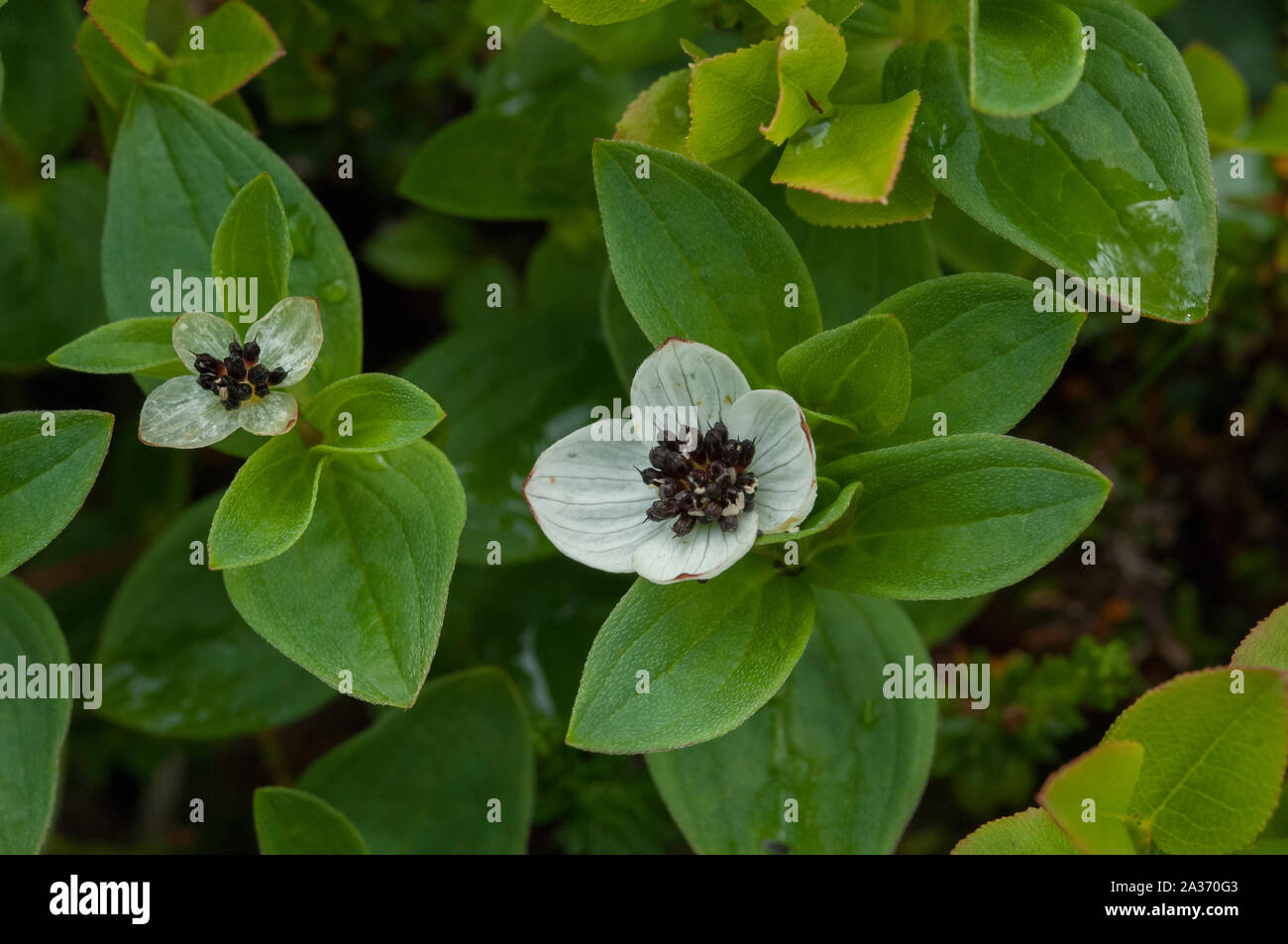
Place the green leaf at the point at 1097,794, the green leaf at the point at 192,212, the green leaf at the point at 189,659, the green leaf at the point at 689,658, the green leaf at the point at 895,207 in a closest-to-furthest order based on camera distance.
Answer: the green leaf at the point at 1097,794 → the green leaf at the point at 689,658 → the green leaf at the point at 895,207 → the green leaf at the point at 192,212 → the green leaf at the point at 189,659

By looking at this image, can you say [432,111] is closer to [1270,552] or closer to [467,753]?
[467,753]

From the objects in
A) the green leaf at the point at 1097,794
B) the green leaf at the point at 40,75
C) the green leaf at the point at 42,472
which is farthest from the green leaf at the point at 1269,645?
the green leaf at the point at 40,75

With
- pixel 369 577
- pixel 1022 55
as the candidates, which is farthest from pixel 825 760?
pixel 1022 55

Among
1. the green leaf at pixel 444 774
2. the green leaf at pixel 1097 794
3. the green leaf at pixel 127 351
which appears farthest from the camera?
the green leaf at pixel 444 774

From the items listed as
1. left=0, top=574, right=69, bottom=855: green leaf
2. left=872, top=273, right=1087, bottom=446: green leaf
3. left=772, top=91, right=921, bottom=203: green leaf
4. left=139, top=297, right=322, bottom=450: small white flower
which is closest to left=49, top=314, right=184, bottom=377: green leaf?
left=139, top=297, right=322, bottom=450: small white flower

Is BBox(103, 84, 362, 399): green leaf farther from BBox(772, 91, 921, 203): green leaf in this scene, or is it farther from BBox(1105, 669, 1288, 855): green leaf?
BBox(1105, 669, 1288, 855): green leaf

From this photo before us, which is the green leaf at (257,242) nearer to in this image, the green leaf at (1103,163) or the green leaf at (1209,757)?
the green leaf at (1103,163)
